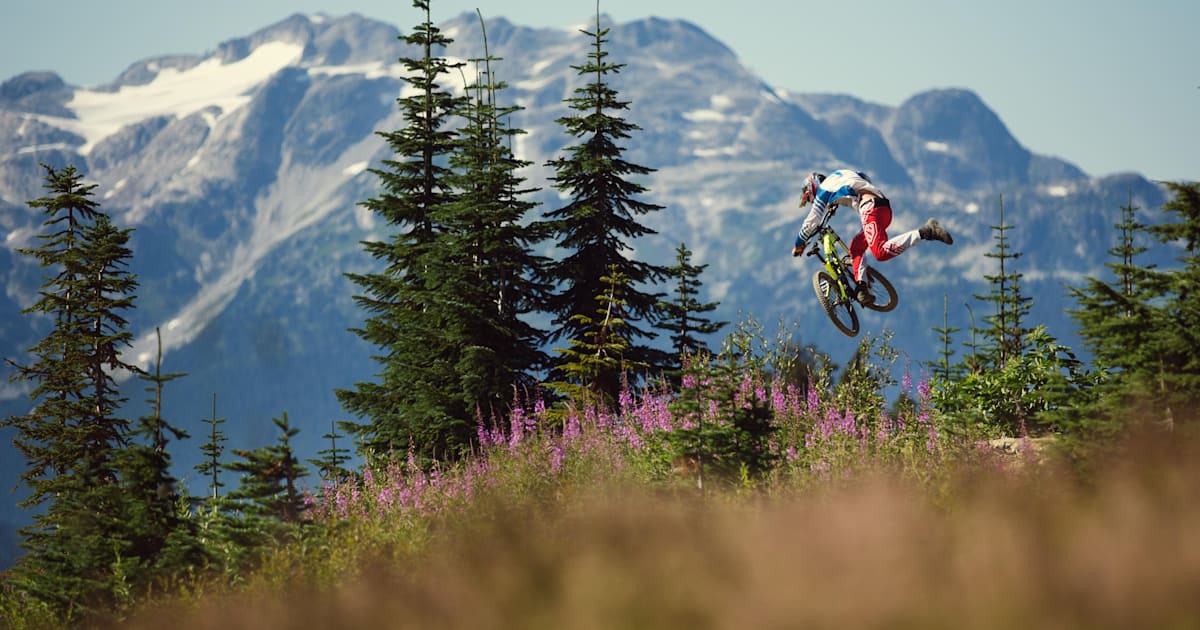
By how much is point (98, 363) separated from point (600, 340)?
12.7 meters

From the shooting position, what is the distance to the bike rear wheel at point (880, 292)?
15.3 metres

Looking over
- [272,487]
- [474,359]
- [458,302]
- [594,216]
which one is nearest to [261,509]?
[272,487]

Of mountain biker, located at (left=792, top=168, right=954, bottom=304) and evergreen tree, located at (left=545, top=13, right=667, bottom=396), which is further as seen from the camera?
evergreen tree, located at (left=545, top=13, right=667, bottom=396)

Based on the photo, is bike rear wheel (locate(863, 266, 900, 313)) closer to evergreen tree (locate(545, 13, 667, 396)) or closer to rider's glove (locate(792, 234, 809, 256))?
rider's glove (locate(792, 234, 809, 256))

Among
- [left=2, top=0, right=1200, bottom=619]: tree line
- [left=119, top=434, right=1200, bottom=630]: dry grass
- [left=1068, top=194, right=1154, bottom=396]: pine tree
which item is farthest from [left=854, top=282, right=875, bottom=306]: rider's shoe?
[left=119, top=434, right=1200, bottom=630]: dry grass

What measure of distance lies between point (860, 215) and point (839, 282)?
42.2 inches

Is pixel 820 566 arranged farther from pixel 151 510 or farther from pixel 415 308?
pixel 415 308

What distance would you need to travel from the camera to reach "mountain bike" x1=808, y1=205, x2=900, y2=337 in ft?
51.3

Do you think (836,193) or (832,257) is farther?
(832,257)

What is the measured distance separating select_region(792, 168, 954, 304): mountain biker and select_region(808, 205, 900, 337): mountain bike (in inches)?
4.6

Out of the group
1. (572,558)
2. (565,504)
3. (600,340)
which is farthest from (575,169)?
(572,558)

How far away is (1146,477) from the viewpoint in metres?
8.60

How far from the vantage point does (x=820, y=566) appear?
22.0 ft

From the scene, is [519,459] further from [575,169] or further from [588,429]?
[575,169]
